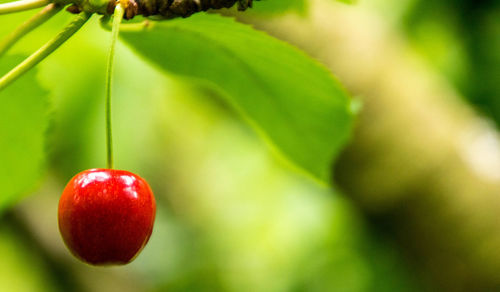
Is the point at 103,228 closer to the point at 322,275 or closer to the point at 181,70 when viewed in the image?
the point at 181,70

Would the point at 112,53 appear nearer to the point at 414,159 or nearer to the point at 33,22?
the point at 33,22

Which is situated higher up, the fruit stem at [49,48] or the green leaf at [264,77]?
the fruit stem at [49,48]

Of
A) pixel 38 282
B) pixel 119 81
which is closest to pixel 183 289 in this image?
pixel 38 282

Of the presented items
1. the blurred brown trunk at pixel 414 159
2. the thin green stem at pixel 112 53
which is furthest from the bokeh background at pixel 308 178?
the thin green stem at pixel 112 53

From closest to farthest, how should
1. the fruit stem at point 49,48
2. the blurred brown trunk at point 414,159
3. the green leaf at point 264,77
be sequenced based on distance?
the fruit stem at point 49,48 < the green leaf at point 264,77 < the blurred brown trunk at point 414,159

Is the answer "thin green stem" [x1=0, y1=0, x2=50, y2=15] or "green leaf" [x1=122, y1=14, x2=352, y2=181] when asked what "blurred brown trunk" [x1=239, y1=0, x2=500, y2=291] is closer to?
"green leaf" [x1=122, y1=14, x2=352, y2=181]

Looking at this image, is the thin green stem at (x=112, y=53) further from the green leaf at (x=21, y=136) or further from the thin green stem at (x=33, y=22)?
the green leaf at (x=21, y=136)
